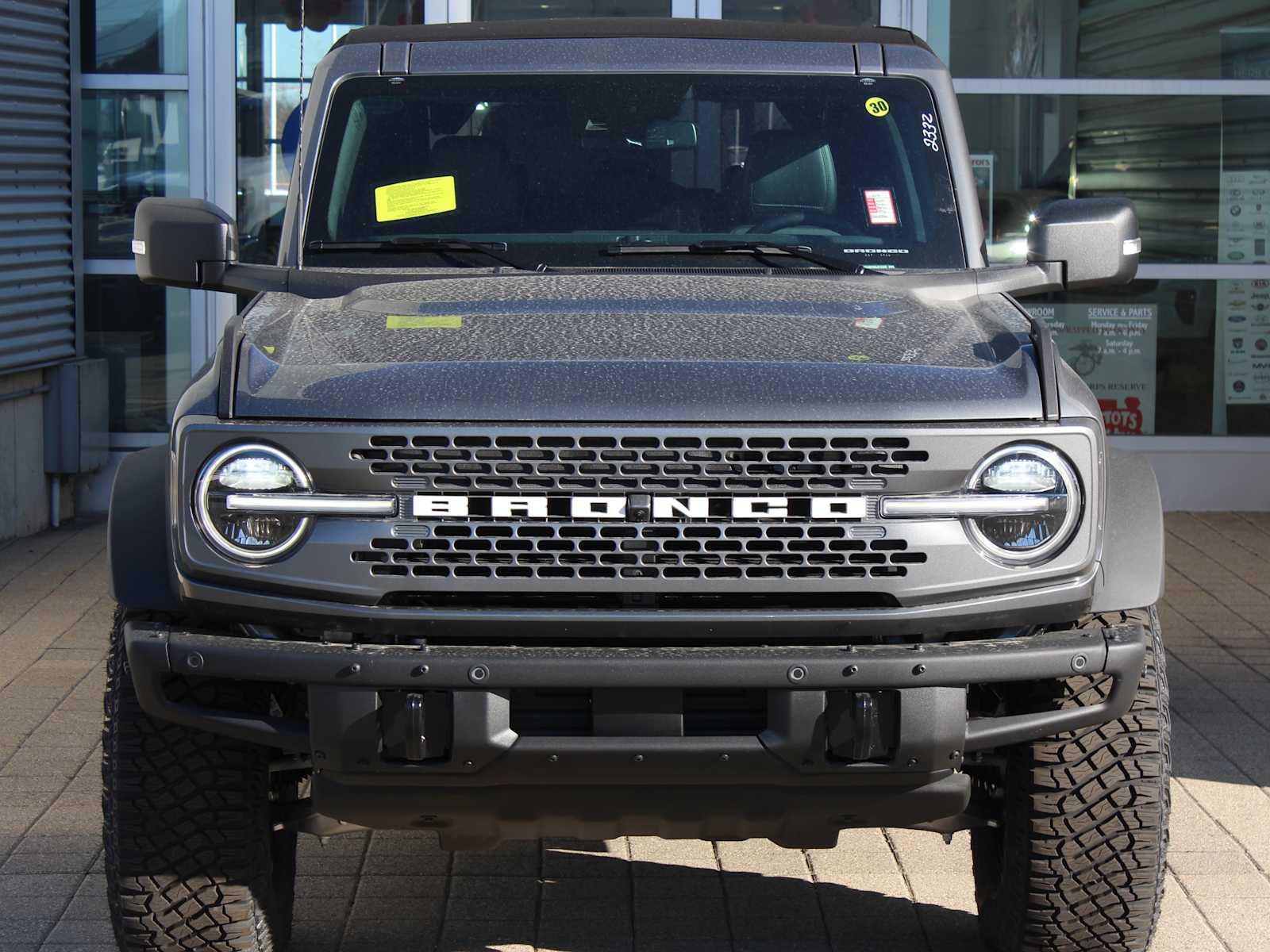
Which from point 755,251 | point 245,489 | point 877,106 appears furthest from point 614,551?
point 877,106

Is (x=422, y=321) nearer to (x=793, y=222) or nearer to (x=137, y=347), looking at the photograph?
(x=793, y=222)

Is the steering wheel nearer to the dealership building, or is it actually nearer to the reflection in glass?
the dealership building

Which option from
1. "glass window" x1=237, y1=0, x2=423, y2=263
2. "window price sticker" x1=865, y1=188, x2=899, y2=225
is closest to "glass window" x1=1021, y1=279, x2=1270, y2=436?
"glass window" x1=237, y1=0, x2=423, y2=263

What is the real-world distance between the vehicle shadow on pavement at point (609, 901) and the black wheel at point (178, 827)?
1.82ft

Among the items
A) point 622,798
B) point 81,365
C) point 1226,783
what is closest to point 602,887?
point 622,798

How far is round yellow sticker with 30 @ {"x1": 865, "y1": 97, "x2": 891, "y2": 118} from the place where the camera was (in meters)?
4.32

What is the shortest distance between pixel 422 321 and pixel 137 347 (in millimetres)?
6725

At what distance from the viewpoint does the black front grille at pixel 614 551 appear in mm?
2930

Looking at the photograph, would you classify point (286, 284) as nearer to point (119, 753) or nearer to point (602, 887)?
point (119, 753)

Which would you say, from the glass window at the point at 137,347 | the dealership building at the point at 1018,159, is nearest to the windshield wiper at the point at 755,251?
the dealership building at the point at 1018,159

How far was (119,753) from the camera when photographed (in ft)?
10.6

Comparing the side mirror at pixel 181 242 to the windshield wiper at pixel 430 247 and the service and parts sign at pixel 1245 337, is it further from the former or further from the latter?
the service and parts sign at pixel 1245 337

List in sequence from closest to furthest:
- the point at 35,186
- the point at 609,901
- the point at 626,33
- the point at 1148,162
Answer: the point at 609,901
the point at 626,33
the point at 35,186
the point at 1148,162

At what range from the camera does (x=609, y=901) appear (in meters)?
4.11
